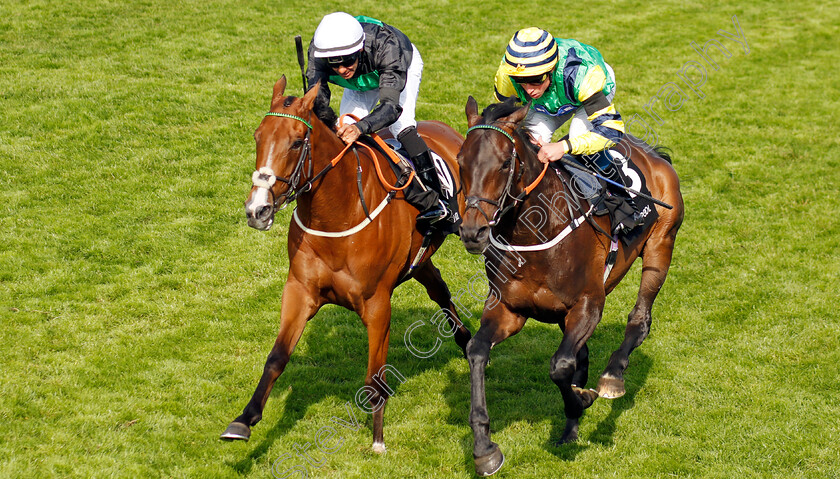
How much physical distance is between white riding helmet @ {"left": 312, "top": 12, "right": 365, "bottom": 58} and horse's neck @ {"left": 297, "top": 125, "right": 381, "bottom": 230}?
2.03 ft

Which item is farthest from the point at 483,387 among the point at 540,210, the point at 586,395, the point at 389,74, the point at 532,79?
the point at 389,74

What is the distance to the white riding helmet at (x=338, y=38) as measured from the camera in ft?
18.8

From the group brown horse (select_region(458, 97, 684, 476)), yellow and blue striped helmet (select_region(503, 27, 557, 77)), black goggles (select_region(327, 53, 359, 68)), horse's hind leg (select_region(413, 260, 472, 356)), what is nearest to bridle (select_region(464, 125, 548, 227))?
brown horse (select_region(458, 97, 684, 476))

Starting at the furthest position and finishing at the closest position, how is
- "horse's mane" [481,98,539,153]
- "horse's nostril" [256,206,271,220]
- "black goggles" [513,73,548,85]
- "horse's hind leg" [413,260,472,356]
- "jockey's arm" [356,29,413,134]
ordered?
"horse's hind leg" [413,260,472,356] → "jockey's arm" [356,29,413,134] → "black goggles" [513,73,548,85] → "horse's mane" [481,98,539,153] → "horse's nostril" [256,206,271,220]

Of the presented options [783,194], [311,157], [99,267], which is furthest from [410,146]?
[783,194]

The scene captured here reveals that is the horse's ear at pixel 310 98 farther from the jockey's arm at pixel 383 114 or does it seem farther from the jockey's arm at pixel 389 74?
the jockey's arm at pixel 389 74

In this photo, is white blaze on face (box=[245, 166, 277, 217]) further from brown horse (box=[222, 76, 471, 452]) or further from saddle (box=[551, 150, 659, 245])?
saddle (box=[551, 150, 659, 245])

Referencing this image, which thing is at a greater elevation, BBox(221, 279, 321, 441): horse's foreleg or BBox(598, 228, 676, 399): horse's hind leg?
BBox(221, 279, 321, 441): horse's foreleg

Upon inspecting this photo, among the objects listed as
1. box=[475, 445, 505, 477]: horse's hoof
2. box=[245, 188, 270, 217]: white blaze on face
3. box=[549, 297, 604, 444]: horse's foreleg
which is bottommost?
box=[475, 445, 505, 477]: horse's hoof

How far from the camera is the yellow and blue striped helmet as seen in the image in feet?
17.7

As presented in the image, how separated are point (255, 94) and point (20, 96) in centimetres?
367

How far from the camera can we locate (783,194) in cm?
1202

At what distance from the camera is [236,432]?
16.6 ft

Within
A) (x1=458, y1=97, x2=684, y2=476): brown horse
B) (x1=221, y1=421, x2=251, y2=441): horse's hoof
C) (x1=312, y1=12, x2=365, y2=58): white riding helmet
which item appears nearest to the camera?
(x1=458, y1=97, x2=684, y2=476): brown horse
